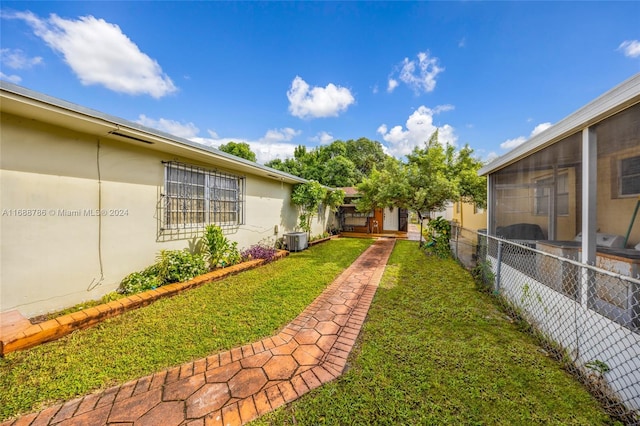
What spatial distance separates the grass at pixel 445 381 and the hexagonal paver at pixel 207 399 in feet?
1.49

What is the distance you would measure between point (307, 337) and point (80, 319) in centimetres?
317

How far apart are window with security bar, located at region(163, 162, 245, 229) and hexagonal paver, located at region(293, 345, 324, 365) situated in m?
4.06

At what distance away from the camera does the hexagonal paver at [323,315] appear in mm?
3578

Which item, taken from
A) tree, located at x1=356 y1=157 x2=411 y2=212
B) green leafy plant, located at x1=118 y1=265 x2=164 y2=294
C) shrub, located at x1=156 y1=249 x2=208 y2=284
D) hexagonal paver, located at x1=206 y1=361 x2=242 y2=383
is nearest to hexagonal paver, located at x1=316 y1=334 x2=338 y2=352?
hexagonal paver, located at x1=206 y1=361 x2=242 y2=383

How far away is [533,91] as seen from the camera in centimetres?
788

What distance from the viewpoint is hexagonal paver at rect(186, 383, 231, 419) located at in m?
1.95

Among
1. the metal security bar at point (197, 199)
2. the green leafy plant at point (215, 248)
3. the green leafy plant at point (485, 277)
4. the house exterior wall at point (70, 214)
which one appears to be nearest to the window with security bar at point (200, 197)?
the metal security bar at point (197, 199)

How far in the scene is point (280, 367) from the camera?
248cm

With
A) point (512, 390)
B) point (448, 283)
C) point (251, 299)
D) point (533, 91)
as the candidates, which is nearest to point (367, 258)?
point (448, 283)

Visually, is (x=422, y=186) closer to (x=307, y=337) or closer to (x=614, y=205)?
(x=614, y=205)

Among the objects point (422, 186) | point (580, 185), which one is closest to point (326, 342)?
point (580, 185)

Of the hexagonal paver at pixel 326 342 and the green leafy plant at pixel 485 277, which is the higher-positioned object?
the green leafy plant at pixel 485 277

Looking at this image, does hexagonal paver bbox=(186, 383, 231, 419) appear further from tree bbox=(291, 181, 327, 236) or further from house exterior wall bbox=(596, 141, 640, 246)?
tree bbox=(291, 181, 327, 236)

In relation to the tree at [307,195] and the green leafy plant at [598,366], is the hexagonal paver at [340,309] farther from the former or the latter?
the tree at [307,195]
